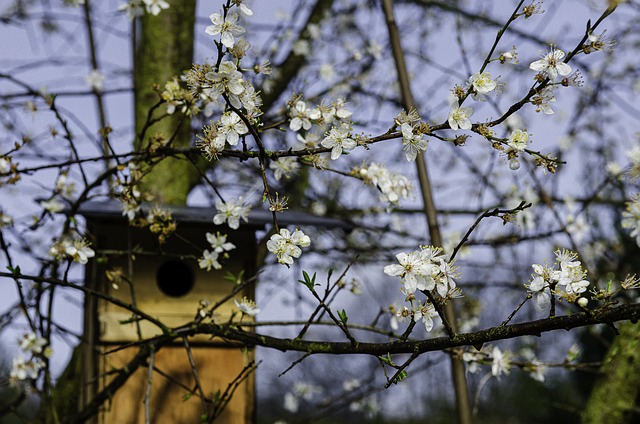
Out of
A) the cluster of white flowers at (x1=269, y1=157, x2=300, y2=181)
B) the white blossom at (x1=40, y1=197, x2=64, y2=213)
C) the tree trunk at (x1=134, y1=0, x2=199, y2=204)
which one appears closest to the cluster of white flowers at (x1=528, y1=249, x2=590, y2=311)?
the cluster of white flowers at (x1=269, y1=157, x2=300, y2=181)

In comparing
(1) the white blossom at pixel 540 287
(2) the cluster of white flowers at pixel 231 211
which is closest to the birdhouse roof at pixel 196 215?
(2) the cluster of white flowers at pixel 231 211

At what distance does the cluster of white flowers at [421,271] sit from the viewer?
1.42 m

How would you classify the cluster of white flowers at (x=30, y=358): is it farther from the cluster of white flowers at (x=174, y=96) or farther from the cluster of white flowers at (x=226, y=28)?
the cluster of white flowers at (x=226, y=28)

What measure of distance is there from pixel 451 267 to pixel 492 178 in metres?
3.44

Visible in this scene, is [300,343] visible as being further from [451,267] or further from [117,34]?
[117,34]

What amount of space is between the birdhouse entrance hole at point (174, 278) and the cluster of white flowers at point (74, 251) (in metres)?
0.76

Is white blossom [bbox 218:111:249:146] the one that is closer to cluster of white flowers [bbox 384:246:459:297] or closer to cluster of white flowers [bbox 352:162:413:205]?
cluster of white flowers [bbox 384:246:459:297]

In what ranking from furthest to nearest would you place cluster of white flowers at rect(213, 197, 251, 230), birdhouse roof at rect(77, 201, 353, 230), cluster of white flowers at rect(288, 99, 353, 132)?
birdhouse roof at rect(77, 201, 353, 230)
cluster of white flowers at rect(213, 197, 251, 230)
cluster of white flowers at rect(288, 99, 353, 132)

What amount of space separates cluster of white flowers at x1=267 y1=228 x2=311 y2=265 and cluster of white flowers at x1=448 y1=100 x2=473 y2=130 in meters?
0.38

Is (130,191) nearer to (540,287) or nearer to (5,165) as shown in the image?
(5,165)

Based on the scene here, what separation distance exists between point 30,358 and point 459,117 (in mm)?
1833

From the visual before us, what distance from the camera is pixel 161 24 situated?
134 inches

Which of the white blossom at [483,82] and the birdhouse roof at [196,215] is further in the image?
the birdhouse roof at [196,215]

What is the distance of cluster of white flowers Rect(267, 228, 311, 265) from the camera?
1568 millimetres
